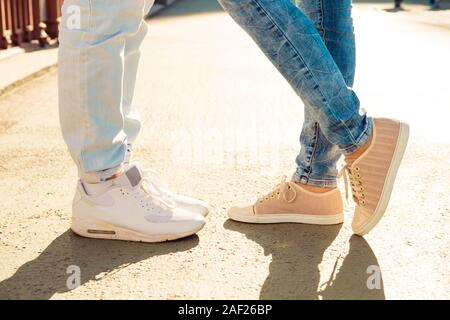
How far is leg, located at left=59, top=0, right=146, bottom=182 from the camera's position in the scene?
1.90 meters

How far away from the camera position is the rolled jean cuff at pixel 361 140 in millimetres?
1971

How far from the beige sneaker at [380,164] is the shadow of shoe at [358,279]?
0.36 ft

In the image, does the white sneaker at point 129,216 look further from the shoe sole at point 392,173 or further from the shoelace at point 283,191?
the shoe sole at point 392,173

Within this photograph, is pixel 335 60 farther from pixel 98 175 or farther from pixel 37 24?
pixel 37 24

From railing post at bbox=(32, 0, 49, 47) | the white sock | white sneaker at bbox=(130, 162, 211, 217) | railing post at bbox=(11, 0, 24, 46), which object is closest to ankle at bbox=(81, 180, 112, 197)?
the white sock

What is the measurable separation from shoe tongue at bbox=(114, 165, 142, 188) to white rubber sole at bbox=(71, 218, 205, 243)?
0.12 metres

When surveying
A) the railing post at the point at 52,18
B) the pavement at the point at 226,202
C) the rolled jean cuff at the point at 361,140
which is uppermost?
the rolled jean cuff at the point at 361,140

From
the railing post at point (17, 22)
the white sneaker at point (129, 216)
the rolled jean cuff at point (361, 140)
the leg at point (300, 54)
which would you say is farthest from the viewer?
the railing post at point (17, 22)

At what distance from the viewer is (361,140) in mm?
1974

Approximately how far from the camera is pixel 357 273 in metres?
1.87

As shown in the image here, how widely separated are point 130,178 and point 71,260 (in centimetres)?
28

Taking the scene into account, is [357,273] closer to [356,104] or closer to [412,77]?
[356,104]

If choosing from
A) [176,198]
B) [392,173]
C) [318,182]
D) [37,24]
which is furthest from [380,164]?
[37,24]

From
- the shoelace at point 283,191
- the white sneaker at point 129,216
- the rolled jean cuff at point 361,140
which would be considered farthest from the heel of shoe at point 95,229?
the rolled jean cuff at point 361,140
